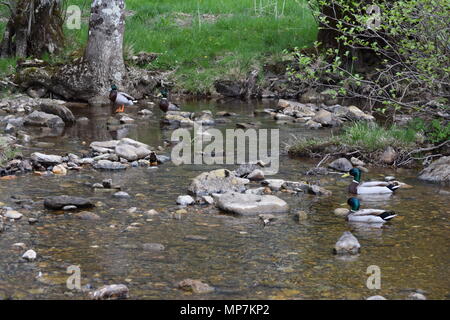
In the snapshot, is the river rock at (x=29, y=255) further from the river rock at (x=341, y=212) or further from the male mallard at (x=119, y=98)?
the male mallard at (x=119, y=98)

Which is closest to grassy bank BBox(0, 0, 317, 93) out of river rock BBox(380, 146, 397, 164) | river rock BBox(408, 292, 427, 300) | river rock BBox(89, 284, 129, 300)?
river rock BBox(380, 146, 397, 164)

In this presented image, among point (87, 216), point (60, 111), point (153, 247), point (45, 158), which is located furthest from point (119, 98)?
point (153, 247)

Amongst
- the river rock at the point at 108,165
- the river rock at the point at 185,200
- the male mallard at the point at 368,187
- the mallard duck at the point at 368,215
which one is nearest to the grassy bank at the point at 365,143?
the male mallard at the point at 368,187

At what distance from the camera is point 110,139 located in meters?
13.4

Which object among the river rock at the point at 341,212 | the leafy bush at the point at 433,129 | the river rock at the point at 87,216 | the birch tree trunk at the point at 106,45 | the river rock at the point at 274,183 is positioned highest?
the birch tree trunk at the point at 106,45

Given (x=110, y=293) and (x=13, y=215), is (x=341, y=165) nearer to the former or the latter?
(x=13, y=215)

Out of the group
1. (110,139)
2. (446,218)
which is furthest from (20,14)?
(446,218)

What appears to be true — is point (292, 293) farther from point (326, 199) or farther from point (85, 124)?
point (85, 124)

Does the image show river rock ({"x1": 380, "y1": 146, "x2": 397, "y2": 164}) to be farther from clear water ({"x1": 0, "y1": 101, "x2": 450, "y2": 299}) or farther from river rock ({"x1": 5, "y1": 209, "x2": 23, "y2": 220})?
river rock ({"x1": 5, "y1": 209, "x2": 23, "y2": 220})

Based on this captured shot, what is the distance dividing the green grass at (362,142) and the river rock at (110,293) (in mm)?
6742

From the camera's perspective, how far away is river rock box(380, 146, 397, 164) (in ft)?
38.8

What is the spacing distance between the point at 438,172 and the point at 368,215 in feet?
9.12

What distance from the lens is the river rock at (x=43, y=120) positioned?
47.9 feet

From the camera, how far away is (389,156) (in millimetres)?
11828
